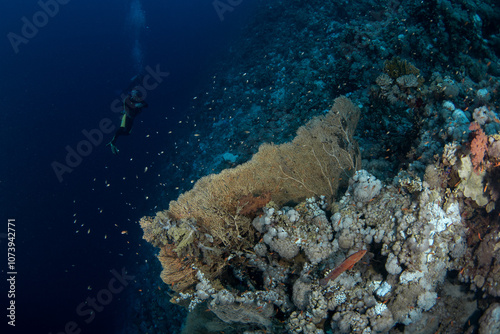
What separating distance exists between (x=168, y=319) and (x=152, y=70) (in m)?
32.8

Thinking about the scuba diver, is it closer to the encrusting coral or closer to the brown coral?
the encrusting coral

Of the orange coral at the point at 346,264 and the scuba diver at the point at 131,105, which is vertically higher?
the scuba diver at the point at 131,105

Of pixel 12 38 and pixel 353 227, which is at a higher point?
pixel 12 38

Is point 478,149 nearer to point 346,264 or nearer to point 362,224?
point 362,224

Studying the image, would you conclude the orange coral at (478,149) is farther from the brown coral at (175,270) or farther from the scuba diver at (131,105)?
the scuba diver at (131,105)

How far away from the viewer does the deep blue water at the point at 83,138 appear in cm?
1897

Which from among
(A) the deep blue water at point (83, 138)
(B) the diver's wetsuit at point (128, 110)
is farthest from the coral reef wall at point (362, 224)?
(B) the diver's wetsuit at point (128, 110)

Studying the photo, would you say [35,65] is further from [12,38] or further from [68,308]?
[68,308]

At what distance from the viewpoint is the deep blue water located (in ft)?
62.2

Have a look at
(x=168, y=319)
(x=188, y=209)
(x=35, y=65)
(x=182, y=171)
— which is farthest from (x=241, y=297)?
(x=35, y=65)

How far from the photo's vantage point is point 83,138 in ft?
97.1

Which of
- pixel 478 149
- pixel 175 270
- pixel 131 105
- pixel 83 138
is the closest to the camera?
pixel 478 149

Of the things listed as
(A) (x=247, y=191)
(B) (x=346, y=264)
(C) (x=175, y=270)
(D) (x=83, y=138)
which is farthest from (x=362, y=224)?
(D) (x=83, y=138)

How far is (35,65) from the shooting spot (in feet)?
118
